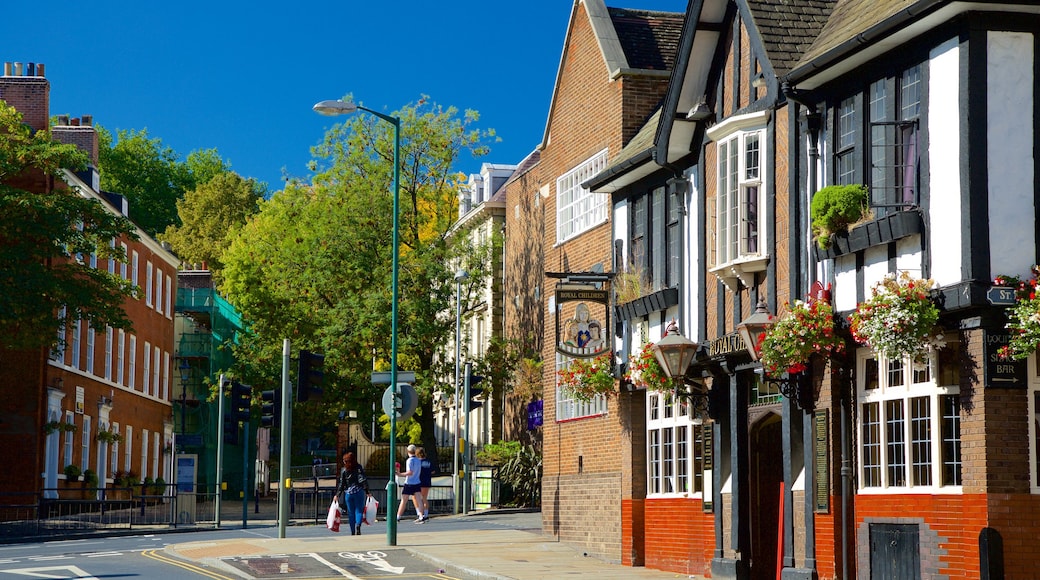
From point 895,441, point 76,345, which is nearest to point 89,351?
point 76,345

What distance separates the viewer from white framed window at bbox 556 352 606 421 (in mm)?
24984

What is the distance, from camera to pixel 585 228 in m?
26.6

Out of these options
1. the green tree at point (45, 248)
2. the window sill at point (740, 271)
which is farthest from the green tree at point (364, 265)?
the window sill at point (740, 271)

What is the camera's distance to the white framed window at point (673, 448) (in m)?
21.4

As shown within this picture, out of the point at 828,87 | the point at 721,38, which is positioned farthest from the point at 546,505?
the point at 828,87

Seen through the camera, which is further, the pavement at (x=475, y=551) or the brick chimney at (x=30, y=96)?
the brick chimney at (x=30, y=96)

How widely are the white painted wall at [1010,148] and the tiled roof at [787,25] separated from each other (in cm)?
386

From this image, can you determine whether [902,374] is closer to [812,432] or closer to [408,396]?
[812,432]

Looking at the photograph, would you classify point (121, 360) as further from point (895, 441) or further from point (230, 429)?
point (895, 441)

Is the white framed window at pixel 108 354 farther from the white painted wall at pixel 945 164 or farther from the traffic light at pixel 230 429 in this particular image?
the white painted wall at pixel 945 164

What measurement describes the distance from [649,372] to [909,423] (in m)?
6.45

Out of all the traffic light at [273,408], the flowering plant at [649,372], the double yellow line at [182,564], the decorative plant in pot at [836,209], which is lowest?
the double yellow line at [182,564]

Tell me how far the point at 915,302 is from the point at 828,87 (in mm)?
3691

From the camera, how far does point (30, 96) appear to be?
45250mm
